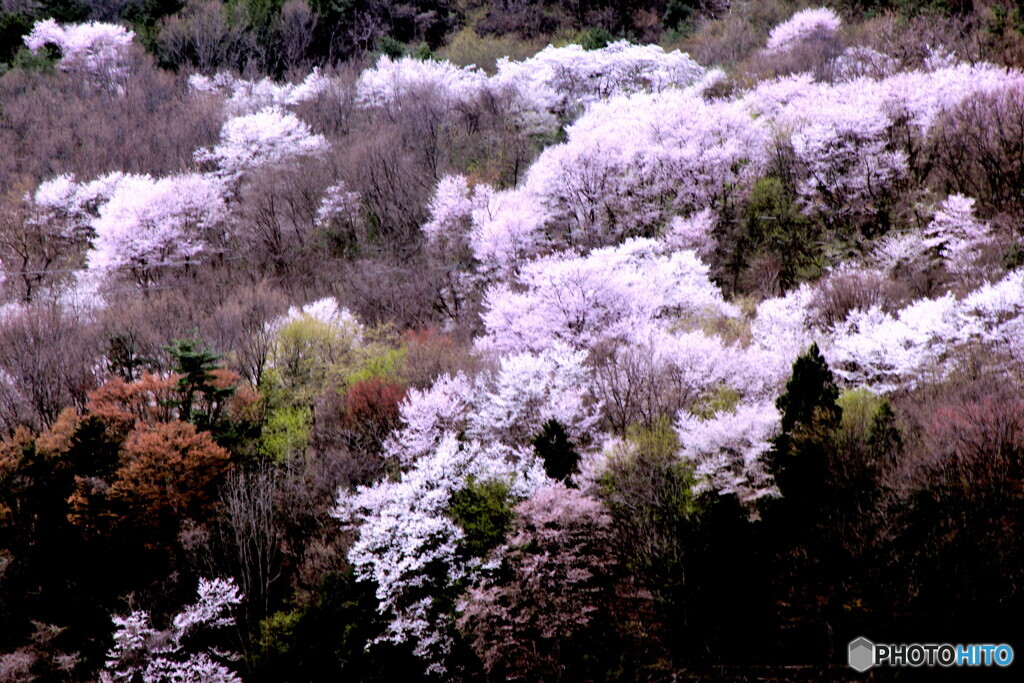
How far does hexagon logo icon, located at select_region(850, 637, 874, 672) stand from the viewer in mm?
17688

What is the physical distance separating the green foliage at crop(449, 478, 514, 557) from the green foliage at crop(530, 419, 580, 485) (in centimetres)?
122

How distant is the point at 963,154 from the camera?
35.0 meters

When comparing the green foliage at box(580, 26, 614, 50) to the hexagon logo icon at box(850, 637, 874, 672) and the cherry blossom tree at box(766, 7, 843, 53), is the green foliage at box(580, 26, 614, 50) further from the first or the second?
the hexagon logo icon at box(850, 637, 874, 672)

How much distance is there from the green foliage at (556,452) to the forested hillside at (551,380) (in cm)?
9

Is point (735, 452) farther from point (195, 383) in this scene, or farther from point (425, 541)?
point (195, 383)

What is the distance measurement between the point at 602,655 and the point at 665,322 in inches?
495

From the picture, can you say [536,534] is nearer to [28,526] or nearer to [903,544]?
[903,544]

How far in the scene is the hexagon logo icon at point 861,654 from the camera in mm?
17688

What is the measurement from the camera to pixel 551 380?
24.4m

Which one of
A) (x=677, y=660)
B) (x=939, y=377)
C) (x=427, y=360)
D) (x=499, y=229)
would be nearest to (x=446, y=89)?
(x=499, y=229)

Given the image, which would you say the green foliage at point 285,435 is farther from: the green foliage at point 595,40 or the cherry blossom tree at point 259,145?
the green foliage at point 595,40

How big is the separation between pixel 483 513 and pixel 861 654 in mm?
9048

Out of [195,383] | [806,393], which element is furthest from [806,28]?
[195,383]

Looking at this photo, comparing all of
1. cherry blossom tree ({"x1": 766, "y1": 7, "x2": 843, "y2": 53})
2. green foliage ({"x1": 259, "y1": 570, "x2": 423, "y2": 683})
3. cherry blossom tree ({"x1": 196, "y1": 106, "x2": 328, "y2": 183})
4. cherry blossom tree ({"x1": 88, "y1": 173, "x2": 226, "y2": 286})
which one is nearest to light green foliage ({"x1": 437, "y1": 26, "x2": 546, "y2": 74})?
cherry blossom tree ({"x1": 196, "y1": 106, "x2": 328, "y2": 183})
